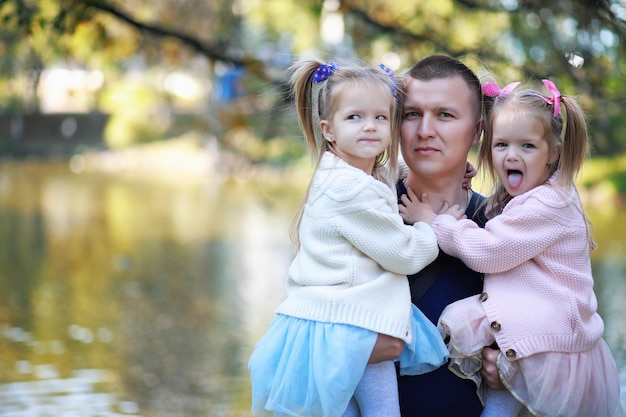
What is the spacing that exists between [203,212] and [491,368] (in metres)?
15.8

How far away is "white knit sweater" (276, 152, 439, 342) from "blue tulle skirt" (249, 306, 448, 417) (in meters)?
0.04

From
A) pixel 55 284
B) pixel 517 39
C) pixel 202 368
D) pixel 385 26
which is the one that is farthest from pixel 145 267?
pixel 517 39

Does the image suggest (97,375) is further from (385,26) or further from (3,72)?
(3,72)

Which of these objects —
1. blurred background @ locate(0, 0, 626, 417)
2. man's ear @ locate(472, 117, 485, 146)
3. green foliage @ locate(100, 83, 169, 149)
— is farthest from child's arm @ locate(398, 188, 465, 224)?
green foliage @ locate(100, 83, 169, 149)

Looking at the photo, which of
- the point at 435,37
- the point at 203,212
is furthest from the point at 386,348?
the point at 203,212

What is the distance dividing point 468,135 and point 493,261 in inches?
16.6

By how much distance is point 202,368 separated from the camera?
840 cm

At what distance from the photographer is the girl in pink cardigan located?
266 centimetres

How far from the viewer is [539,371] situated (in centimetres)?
266

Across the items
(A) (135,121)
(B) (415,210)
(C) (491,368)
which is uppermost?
(B) (415,210)

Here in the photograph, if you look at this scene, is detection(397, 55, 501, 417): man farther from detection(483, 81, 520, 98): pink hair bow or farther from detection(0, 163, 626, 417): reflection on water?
detection(0, 163, 626, 417): reflection on water

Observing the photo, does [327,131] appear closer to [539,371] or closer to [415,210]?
[415,210]

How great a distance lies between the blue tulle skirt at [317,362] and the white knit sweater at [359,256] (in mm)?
43

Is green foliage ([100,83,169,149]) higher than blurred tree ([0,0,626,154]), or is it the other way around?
blurred tree ([0,0,626,154])
